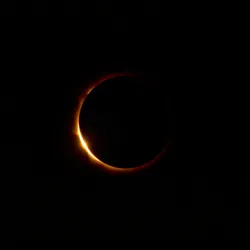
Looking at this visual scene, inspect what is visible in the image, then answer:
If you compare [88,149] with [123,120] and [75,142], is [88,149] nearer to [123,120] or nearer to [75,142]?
[75,142]

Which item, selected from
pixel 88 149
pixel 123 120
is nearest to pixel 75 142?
pixel 88 149

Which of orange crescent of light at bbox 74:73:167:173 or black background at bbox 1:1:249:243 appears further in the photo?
orange crescent of light at bbox 74:73:167:173

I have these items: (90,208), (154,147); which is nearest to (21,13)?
(154,147)

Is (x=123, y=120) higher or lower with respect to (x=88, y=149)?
higher

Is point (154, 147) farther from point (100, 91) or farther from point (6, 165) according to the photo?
point (6, 165)
